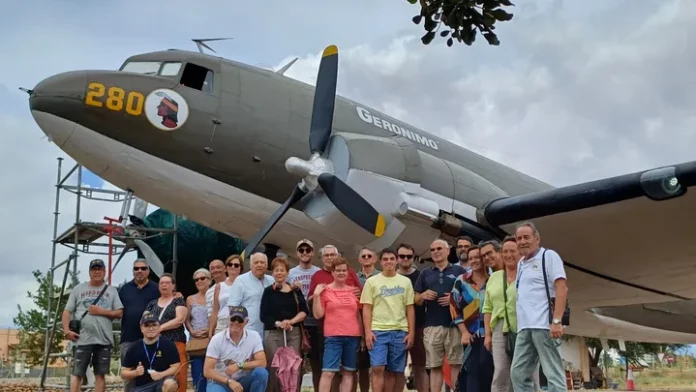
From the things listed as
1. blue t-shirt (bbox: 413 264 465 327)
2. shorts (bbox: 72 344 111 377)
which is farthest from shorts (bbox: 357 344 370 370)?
shorts (bbox: 72 344 111 377)

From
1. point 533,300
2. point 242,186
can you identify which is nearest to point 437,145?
point 242,186

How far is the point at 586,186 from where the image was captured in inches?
361

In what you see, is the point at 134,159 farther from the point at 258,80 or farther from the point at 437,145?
the point at 437,145

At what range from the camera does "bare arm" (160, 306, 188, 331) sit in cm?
757

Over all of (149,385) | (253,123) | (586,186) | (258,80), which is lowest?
(149,385)

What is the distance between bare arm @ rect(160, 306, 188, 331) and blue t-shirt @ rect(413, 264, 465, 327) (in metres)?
2.47

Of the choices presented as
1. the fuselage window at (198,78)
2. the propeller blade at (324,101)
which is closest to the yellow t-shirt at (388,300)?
the propeller blade at (324,101)

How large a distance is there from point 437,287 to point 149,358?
2.87 metres

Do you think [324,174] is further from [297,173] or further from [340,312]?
[340,312]

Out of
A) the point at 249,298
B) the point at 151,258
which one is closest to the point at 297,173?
the point at 249,298

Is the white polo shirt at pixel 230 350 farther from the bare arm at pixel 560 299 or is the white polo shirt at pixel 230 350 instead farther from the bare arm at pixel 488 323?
the bare arm at pixel 560 299

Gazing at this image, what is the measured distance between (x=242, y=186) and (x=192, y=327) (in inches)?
115

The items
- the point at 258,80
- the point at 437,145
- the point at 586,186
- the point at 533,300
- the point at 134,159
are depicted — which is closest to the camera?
the point at 533,300

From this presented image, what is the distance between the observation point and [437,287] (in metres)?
7.21
